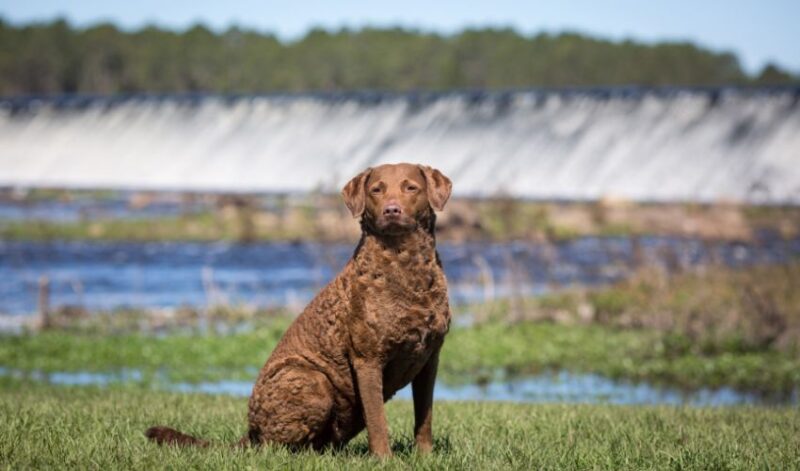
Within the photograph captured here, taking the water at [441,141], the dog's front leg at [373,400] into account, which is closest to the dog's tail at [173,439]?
the dog's front leg at [373,400]

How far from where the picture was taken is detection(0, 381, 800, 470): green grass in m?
6.45

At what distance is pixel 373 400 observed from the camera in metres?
6.43

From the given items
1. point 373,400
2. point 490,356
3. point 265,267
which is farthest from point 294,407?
point 265,267

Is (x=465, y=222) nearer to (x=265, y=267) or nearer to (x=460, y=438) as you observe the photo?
(x=265, y=267)

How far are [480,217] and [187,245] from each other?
29.4 ft

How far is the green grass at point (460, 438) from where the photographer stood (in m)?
6.45

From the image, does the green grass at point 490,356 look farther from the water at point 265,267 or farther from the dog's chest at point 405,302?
the dog's chest at point 405,302

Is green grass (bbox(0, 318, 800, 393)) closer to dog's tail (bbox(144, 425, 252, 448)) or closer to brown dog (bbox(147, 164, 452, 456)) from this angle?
dog's tail (bbox(144, 425, 252, 448))

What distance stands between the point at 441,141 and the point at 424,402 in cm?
3604

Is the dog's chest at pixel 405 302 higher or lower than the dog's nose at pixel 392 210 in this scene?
lower

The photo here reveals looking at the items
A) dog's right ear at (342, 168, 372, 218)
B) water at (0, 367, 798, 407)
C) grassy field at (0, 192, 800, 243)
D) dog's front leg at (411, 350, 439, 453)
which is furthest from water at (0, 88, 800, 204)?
dog's right ear at (342, 168, 372, 218)

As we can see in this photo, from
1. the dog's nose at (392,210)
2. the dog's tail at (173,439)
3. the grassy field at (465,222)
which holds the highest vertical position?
the grassy field at (465,222)

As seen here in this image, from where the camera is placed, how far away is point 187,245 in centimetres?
3844

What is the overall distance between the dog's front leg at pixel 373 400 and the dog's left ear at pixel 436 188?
2.85 ft
